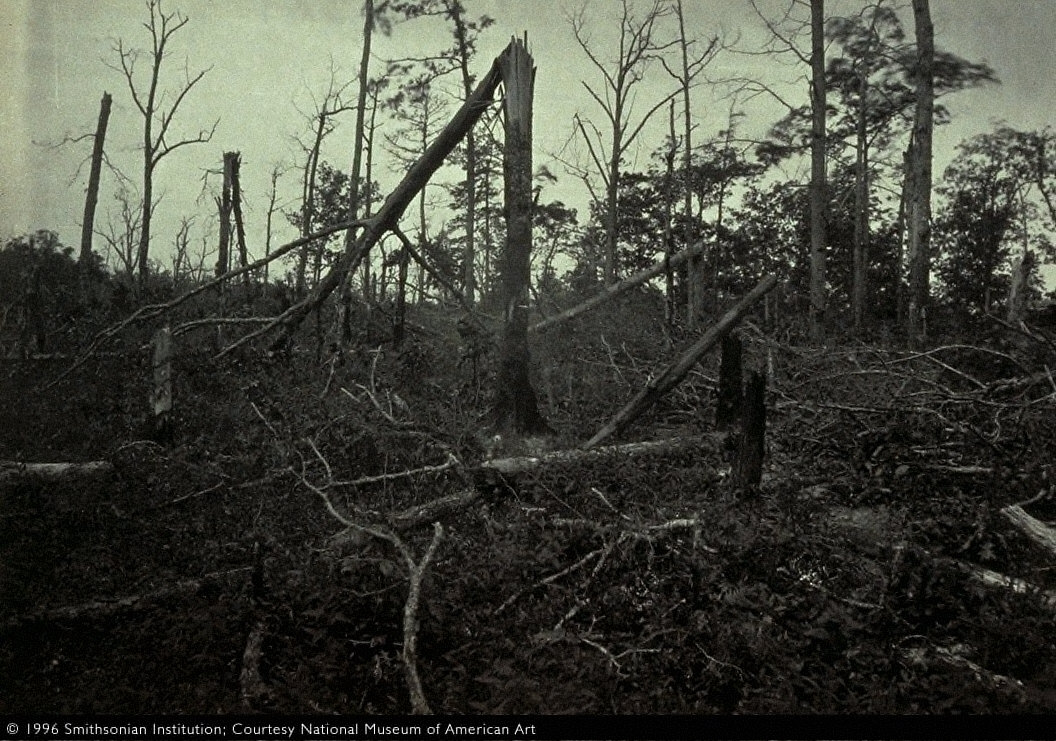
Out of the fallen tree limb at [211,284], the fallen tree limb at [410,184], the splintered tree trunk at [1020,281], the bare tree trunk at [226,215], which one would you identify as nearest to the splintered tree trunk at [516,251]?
the fallen tree limb at [410,184]

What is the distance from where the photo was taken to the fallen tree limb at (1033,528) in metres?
3.65

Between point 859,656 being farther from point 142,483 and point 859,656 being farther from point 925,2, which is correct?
point 925,2

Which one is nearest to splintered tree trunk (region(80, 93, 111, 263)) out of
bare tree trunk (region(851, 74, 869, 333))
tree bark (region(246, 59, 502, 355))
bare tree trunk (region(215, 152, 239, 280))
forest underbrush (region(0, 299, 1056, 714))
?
bare tree trunk (region(215, 152, 239, 280))

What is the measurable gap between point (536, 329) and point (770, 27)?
386 inches

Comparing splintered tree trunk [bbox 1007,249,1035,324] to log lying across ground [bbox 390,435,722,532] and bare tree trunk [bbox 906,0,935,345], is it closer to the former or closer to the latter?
bare tree trunk [bbox 906,0,935,345]

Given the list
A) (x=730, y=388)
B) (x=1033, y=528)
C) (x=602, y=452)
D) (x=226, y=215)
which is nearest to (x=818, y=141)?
(x=730, y=388)

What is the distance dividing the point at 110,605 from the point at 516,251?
4.25 metres

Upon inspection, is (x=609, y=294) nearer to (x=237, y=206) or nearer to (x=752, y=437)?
(x=752, y=437)

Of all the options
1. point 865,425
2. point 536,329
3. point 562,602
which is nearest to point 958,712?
point 562,602

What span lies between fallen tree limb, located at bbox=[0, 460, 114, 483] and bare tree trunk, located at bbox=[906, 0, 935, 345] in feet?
37.4

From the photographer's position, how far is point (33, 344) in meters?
11.3

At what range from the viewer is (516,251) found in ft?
20.1

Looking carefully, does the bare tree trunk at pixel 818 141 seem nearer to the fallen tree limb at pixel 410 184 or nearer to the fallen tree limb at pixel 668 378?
the fallen tree limb at pixel 668 378

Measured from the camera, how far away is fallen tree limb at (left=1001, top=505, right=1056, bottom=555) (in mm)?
3646
